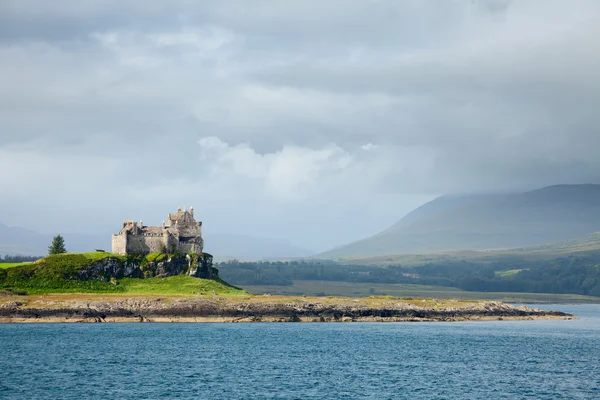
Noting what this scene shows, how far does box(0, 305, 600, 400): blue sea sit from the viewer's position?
90.5 m

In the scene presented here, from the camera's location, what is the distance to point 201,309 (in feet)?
582

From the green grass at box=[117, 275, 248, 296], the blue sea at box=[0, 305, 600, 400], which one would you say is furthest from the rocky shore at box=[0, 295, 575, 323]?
the green grass at box=[117, 275, 248, 296]

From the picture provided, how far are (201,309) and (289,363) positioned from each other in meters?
67.0

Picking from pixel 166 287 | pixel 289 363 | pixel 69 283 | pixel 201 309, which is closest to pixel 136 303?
Answer: pixel 201 309

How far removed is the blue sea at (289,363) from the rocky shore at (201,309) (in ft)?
16.9

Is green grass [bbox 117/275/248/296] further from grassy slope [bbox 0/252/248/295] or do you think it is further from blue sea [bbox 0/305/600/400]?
blue sea [bbox 0/305/600/400]

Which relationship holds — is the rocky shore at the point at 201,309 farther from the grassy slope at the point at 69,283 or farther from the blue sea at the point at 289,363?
the grassy slope at the point at 69,283

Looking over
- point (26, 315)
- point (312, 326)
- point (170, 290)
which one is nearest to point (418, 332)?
point (312, 326)

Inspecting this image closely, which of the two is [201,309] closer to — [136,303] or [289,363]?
[136,303]

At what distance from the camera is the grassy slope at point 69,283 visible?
187750mm

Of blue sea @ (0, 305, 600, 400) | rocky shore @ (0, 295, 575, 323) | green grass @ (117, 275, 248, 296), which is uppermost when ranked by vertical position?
green grass @ (117, 275, 248, 296)

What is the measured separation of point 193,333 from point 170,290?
138ft

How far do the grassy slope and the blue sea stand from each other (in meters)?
23.9

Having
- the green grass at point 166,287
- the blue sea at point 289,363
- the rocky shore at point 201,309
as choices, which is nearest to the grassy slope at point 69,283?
the green grass at point 166,287
